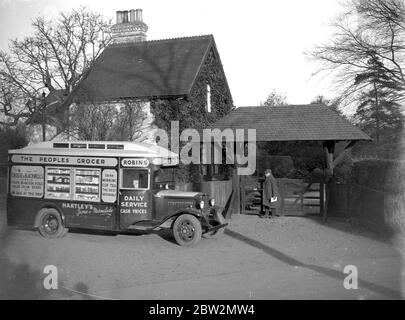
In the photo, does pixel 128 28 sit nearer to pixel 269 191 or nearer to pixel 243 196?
pixel 243 196

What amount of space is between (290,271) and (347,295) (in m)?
1.66

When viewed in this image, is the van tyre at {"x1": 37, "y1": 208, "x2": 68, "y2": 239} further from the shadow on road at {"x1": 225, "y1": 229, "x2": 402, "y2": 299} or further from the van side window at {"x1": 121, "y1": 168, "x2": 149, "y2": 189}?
the shadow on road at {"x1": 225, "y1": 229, "x2": 402, "y2": 299}

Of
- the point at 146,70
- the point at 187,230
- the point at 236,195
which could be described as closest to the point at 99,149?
the point at 187,230

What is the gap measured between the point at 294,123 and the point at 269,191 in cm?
346

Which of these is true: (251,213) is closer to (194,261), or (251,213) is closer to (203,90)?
(194,261)

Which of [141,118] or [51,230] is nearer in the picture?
[51,230]

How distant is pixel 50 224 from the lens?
11242 millimetres

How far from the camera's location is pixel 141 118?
70.8 ft

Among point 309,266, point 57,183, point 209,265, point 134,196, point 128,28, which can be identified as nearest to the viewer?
point 309,266

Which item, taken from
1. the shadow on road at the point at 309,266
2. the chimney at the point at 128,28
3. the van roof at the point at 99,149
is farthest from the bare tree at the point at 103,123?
the chimney at the point at 128,28

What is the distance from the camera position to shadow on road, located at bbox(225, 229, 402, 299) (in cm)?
657

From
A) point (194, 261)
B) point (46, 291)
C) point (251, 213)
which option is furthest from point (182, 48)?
point (46, 291)

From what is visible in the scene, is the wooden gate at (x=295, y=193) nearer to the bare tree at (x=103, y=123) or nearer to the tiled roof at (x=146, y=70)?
the bare tree at (x=103, y=123)

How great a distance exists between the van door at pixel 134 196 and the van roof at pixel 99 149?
15.7 inches
